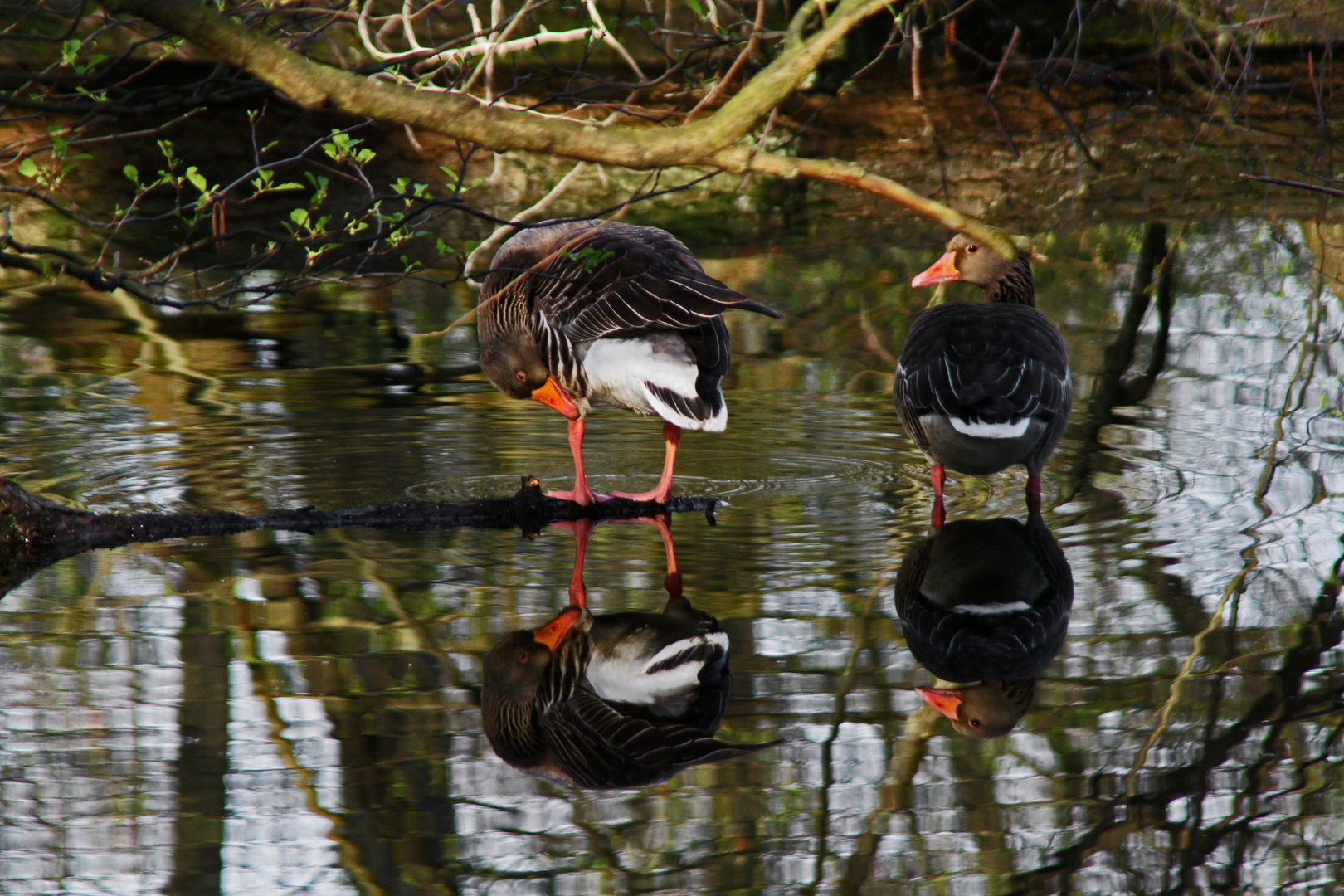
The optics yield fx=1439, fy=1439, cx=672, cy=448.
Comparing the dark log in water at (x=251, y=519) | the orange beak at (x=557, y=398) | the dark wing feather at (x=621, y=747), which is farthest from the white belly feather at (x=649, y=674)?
the orange beak at (x=557, y=398)

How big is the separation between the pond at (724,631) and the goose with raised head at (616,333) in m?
0.45

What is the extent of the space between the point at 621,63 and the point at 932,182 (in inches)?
146

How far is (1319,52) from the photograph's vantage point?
1720 cm

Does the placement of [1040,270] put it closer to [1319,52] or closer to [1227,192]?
[1227,192]

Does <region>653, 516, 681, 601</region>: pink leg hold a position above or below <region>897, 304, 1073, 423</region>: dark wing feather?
below

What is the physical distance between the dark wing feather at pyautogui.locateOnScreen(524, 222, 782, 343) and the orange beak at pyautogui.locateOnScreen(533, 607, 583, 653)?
1.48 metres

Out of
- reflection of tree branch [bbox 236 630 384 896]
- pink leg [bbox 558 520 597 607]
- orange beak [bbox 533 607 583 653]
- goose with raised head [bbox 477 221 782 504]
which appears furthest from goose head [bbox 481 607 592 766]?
goose with raised head [bbox 477 221 782 504]

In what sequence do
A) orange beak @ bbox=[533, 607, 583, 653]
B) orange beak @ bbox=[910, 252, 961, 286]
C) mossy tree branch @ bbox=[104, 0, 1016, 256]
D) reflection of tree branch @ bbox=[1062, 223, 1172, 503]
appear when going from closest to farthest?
1. orange beak @ bbox=[533, 607, 583, 653]
2. mossy tree branch @ bbox=[104, 0, 1016, 256]
3. reflection of tree branch @ bbox=[1062, 223, 1172, 503]
4. orange beak @ bbox=[910, 252, 961, 286]

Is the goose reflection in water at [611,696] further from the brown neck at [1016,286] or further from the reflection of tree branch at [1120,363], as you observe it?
the brown neck at [1016,286]

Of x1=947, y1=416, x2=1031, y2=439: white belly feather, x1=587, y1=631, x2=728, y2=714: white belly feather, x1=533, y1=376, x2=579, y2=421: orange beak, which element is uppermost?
x1=533, y1=376, x2=579, y2=421: orange beak

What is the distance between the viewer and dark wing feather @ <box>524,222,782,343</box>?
243 inches

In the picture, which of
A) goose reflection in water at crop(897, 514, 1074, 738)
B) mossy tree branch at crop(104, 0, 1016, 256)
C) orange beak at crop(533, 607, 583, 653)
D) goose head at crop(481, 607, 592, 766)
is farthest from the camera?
mossy tree branch at crop(104, 0, 1016, 256)

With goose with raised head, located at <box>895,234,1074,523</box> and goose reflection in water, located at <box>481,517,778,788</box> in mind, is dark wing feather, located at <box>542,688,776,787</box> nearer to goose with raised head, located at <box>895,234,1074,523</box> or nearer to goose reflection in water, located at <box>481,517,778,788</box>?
goose reflection in water, located at <box>481,517,778,788</box>

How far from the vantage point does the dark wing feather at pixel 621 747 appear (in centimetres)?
381
